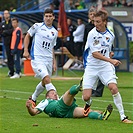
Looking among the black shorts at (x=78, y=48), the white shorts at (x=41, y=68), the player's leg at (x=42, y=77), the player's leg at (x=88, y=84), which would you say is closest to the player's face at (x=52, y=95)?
the player's leg at (x=42, y=77)

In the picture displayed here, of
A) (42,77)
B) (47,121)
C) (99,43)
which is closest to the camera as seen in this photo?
(47,121)

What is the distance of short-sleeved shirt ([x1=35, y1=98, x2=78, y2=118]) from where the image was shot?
11773mm

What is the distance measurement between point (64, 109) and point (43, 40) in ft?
11.3

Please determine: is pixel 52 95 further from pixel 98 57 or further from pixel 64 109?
pixel 98 57

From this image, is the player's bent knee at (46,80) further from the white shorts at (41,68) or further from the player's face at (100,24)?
the player's face at (100,24)

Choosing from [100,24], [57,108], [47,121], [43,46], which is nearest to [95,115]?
[57,108]

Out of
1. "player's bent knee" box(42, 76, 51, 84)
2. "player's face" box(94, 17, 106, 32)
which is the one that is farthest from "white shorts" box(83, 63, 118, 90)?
"player's bent knee" box(42, 76, 51, 84)

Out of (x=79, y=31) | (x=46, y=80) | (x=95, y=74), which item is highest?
(x=95, y=74)

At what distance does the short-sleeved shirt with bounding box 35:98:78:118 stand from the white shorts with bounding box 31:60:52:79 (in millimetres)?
2370

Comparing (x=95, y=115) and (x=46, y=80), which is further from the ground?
(x=46, y=80)

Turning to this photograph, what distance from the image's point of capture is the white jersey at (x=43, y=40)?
48.6ft

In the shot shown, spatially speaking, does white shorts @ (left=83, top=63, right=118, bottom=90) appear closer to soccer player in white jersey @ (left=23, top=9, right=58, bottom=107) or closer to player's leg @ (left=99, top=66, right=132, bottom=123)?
player's leg @ (left=99, top=66, right=132, bottom=123)

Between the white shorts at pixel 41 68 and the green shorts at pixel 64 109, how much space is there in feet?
8.04

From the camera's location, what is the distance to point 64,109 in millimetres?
11812
